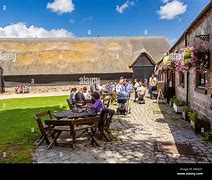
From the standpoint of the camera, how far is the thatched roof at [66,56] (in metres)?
31.4

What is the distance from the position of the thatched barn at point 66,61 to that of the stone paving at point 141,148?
74.4 ft

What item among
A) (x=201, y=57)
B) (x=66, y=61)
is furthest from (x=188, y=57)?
(x=66, y=61)

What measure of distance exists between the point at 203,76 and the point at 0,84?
25.4 meters

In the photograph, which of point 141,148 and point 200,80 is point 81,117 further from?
point 200,80

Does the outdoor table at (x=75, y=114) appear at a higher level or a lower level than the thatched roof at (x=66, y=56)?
lower

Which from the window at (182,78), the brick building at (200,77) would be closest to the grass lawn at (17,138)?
the brick building at (200,77)

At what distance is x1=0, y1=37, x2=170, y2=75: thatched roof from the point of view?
31.4 meters

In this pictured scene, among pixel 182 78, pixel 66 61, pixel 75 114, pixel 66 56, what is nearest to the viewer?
pixel 75 114

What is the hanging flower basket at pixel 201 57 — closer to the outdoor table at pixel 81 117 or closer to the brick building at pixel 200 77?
the brick building at pixel 200 77

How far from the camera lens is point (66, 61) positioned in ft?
105

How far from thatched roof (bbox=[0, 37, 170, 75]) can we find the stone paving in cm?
2277

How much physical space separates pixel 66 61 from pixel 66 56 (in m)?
0.84

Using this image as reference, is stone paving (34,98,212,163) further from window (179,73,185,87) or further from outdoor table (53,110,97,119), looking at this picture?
window (179,73,185,87)
